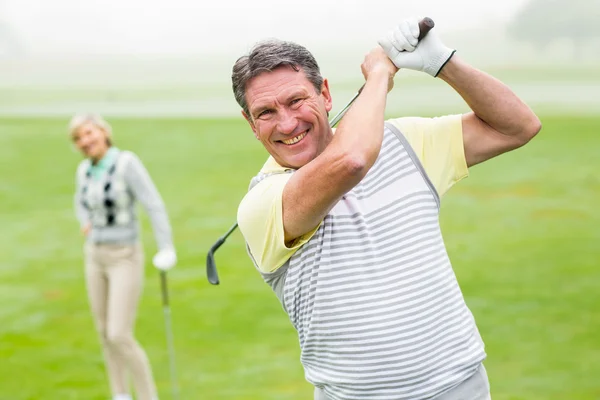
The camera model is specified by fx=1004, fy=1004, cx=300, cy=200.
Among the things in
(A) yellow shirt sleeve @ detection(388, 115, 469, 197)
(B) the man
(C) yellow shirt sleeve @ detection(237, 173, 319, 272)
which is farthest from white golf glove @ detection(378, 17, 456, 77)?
(C) yellow shirt sleeve @ detection(237, 173, 319, 272)

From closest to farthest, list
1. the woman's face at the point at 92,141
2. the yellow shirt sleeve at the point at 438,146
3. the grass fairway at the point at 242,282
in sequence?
the yellow shirt sleeve at the point at 438,146, the woman's face at the point at 92,141, the grass fairway at the point at 242,282

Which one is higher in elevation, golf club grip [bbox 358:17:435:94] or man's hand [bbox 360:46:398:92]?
golf club grip [bbox 358:17:435:94]

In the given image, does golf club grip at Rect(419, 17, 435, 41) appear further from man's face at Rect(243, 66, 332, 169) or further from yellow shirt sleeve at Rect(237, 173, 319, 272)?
yellow shirt sleeve at Rect(237, 173, 319, 272)

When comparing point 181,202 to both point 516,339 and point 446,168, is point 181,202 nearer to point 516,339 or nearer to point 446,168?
point 516,339

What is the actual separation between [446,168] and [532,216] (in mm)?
10942

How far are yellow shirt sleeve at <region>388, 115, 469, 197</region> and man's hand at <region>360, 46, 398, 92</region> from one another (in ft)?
0.46

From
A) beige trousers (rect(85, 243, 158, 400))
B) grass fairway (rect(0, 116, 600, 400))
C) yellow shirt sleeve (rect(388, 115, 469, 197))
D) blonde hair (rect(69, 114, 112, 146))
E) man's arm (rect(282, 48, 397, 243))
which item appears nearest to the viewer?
man's arm (rect(282, 48, 397, 243))

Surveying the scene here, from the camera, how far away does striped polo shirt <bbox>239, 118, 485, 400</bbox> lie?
2537mm

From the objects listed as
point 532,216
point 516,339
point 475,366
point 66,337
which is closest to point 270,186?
point 475,366

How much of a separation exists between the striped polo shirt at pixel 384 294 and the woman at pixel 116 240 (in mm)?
3284

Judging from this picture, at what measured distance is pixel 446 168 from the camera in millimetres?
2750

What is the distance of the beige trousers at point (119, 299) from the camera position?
5738 millimetres

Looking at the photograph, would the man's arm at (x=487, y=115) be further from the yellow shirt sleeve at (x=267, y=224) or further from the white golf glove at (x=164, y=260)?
the white golf glove at (x=164, y=260)

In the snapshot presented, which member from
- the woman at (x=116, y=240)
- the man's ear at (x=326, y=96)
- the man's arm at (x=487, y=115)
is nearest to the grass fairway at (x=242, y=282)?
the woman at (x=116, y=240)
